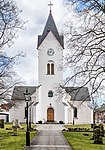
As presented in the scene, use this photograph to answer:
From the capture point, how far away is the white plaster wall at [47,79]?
66312 mm

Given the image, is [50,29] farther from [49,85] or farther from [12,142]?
[12,142]

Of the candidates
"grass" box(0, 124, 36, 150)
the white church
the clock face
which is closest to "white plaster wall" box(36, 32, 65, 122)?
the white church

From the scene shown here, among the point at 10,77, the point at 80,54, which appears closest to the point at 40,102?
the point at 10,77

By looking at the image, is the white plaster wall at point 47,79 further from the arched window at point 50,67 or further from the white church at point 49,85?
the arched window at point 50,67

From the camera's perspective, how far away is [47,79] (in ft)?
222

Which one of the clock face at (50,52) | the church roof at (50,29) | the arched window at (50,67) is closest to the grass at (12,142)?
the arched window at (50,67)

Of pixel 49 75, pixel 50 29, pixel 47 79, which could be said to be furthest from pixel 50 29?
pixel 47 79

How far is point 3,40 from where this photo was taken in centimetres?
2447

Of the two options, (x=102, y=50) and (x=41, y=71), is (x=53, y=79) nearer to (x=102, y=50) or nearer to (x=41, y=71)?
(x=41, y=71)

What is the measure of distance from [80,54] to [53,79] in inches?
1920

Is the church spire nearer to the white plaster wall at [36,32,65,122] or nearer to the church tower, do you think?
the church tower

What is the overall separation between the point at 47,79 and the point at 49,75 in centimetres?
90

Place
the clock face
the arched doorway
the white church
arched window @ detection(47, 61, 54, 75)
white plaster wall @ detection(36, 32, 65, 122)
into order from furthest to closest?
the clock face < arched window @ detection(47, 61, 54, 75) < the arched doorway < white plaster wall @ detection(36, 32, 65, 122) < the white church

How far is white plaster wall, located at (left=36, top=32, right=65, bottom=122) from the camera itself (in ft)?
218
